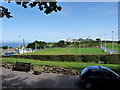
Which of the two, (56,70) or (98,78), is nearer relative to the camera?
(98,78)

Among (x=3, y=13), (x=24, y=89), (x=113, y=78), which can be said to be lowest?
(x=24, y=89)

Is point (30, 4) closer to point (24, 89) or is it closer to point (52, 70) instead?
point (24, 89)

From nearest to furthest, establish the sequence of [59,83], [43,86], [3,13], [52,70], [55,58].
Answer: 1. [3,13]
2. [43,86]
3. [59,83]
4. [52,70]
5. [55,58]

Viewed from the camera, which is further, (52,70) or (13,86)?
(52,70)

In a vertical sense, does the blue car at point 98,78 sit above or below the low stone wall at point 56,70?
above

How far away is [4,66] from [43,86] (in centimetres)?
751

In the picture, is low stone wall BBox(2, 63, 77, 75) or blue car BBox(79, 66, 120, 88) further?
low stone wall BBox(2, 63, 77, 75)

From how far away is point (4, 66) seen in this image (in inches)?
545

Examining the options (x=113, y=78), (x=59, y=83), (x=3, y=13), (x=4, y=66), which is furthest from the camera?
(x=4, y=66)

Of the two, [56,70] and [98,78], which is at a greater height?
[98,78]

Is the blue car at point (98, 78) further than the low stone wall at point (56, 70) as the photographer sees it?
No

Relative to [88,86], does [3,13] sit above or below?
above

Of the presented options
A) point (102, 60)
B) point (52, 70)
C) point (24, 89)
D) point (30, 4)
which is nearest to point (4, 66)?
point (52, 70)

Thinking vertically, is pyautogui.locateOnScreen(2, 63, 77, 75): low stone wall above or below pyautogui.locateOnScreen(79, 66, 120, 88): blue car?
below
